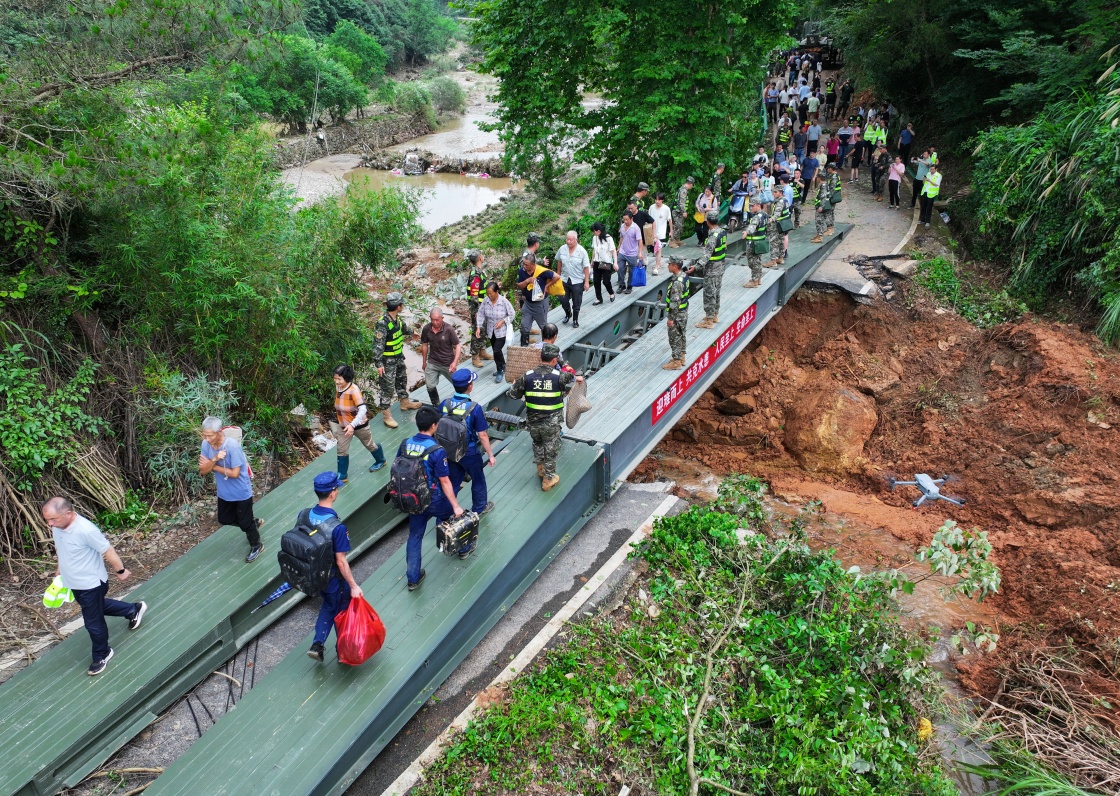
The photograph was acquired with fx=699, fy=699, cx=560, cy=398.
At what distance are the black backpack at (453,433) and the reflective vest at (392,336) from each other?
2.02 meters

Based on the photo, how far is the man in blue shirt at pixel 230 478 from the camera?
229 inches

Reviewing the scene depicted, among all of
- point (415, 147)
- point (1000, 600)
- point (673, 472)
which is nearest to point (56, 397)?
point (673, 472)

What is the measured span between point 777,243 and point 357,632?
9786mm

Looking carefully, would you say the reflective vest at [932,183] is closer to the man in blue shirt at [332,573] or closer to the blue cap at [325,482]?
the man in blue shirt at [332,573]

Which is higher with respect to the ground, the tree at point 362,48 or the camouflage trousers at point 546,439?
the tree at point 362,48

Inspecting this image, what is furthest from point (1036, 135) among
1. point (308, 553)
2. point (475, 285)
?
point (308, 553)

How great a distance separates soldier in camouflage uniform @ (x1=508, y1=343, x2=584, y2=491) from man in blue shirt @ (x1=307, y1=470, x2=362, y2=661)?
197 centimetres

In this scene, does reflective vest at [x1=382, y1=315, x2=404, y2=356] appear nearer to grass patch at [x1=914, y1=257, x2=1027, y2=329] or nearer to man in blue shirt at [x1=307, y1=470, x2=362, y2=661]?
man in blue shirt at [x1=307, y1=470, x2=362, y2=661]

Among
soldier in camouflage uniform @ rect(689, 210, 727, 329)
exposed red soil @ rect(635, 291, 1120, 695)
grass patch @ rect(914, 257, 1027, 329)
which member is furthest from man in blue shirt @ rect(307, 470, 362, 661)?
grass patch @ rect(914, 257, 1027, 329)

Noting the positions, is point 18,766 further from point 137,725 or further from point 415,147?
point 415,147

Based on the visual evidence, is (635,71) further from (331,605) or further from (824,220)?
(331,605)

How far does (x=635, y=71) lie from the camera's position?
13.7m

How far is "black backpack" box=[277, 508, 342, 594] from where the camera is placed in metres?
4.66

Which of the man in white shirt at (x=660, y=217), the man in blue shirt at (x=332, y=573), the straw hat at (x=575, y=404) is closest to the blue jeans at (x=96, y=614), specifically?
the man in blue shirt at (x=332, y=573)
